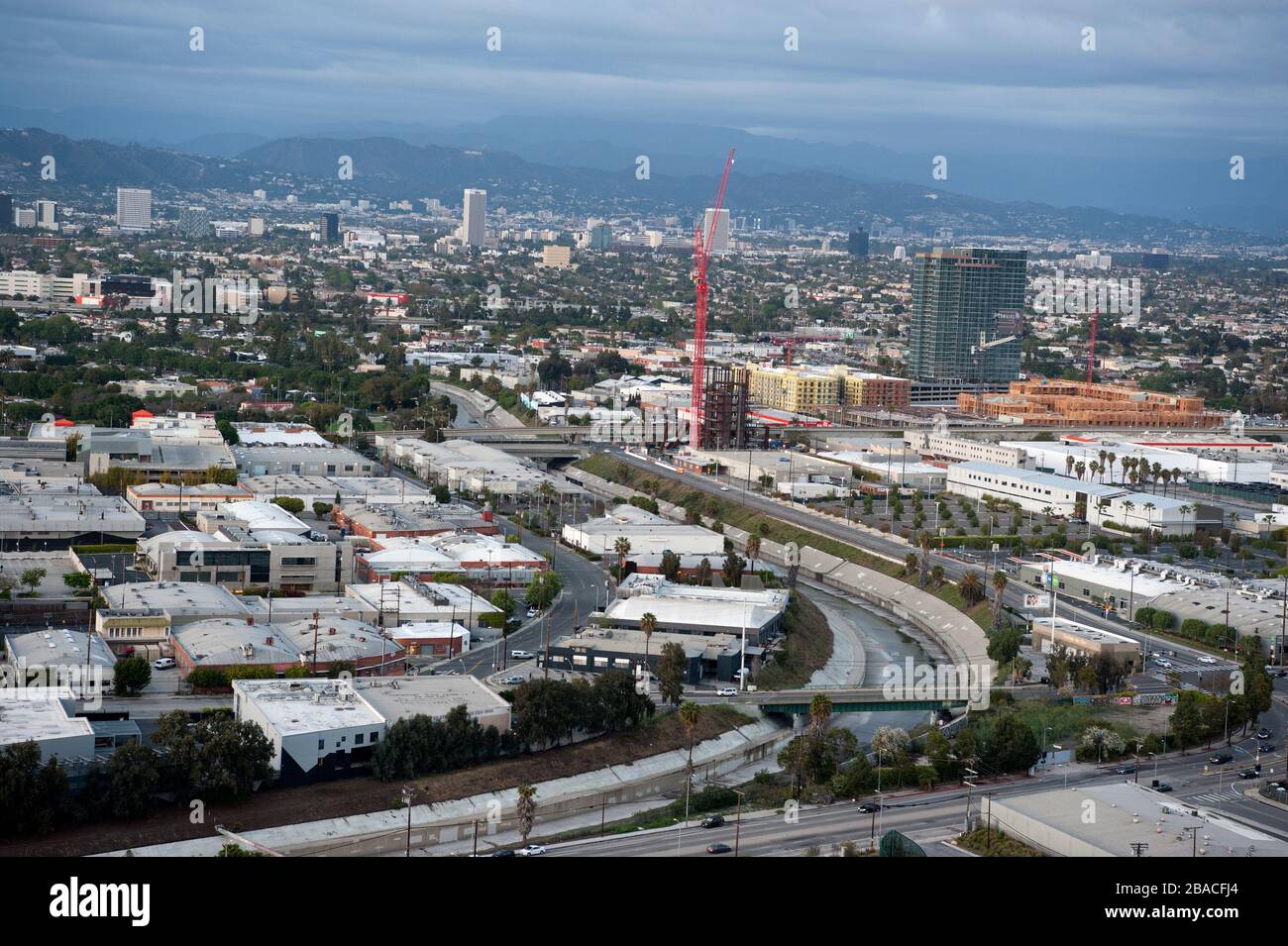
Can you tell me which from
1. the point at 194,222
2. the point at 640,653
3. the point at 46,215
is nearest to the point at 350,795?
the point at 640,653

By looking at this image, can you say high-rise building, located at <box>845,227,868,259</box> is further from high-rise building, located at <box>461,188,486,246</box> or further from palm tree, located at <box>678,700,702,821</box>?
palm tree, located at <box>678,700,702,821</box>

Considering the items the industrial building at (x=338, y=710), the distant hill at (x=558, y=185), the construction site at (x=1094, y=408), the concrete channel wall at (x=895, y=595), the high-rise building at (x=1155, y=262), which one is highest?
the distant hill at (x=558, y=185)

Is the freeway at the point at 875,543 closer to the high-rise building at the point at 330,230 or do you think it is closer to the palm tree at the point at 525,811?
the palm tree at the point at 525,811

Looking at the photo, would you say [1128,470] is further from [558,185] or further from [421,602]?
[558,185]

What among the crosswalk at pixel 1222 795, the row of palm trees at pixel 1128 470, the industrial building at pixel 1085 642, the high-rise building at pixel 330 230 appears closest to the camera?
the crosswalk at pixel 1222 795

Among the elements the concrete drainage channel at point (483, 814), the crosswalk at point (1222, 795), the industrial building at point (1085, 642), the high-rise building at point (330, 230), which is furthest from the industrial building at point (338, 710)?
the high-rise building at point (330, 230)
